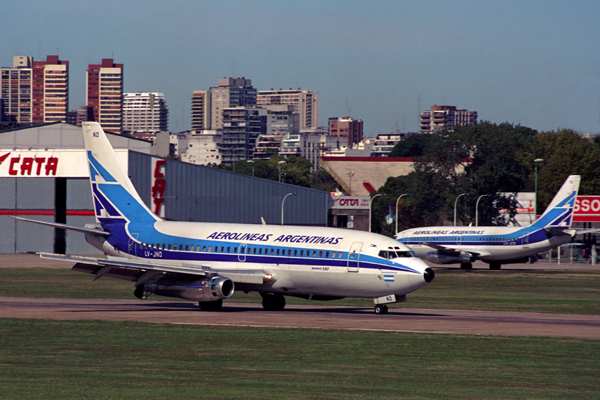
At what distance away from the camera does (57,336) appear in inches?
1083

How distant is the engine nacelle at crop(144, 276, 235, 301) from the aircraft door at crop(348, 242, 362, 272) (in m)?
5.47

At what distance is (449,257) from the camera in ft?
304

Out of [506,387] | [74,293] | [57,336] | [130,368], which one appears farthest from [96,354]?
[74,293]

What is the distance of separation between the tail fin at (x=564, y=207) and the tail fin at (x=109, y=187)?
178 feet

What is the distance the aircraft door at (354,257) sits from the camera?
36.5m

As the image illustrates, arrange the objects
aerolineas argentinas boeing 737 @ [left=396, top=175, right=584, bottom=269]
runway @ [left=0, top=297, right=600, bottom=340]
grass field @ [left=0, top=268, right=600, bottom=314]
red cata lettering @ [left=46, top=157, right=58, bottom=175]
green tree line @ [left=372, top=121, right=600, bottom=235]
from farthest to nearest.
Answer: green tree line @ [left=372, top=121, right=600, bottom=235], red cata lettering @ [left=46, top=157, right=58, bottom=175], aerolineas argentinas boeing 737 @ [left=396, top=175, right=584, bottom=269], grass field @ [left=0, top=268, right=600, bottom=314], runway @ [left=0, top=297, right=600, bottom=340]

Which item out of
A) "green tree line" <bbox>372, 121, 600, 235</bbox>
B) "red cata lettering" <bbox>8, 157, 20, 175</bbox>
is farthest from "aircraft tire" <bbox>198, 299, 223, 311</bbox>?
"green tree line" <bbox>372, 121, 600, 235</bbox>

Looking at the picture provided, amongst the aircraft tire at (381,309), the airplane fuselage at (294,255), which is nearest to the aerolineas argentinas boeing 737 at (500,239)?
the airplane fuselage at (294,255)

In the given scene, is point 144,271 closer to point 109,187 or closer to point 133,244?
point 133,244

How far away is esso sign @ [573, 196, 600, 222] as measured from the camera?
107812 mm

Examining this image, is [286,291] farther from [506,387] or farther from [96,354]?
[506,387]

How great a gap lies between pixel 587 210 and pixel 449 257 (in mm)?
26475

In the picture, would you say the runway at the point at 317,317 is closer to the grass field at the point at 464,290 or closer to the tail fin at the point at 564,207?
the grass field at the point at 464,290

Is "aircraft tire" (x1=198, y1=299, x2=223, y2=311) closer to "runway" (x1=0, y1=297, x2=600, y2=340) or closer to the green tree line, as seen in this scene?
"runway" (x1=0, y1=297, x2=600, y2=340)
